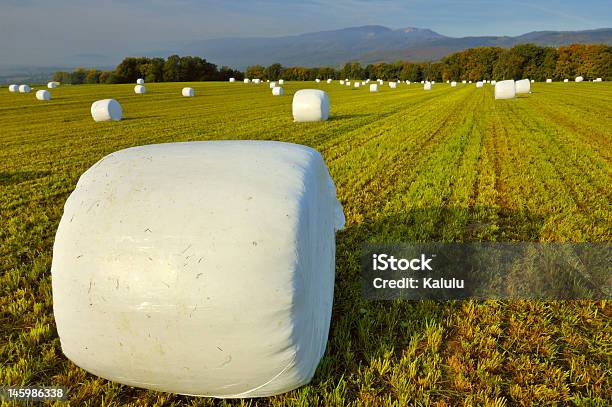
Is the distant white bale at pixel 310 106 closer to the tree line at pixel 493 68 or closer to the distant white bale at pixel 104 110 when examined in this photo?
the distant white bale at pixel 104 110

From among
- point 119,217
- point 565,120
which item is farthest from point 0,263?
point 565,120

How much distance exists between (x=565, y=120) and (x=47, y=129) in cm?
2548

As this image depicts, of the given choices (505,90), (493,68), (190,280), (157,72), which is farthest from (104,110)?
(493,68)

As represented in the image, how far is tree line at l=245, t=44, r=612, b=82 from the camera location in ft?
340

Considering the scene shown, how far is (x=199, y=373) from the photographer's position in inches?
106

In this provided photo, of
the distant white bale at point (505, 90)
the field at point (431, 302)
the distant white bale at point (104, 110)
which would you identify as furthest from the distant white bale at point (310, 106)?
the distant white bale at point (505, 90)

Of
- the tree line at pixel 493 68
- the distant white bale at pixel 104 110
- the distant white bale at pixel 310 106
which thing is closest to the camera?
the distant white bale at pixel 310 106

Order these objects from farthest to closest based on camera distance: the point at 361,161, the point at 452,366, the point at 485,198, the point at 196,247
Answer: the point at 361,161 < the point at 485,198 < the point at 452,366 < the point at 196,247

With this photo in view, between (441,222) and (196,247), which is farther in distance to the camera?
(441,222)

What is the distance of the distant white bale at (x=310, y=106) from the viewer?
19766 millimetres

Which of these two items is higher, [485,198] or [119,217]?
[119,217]

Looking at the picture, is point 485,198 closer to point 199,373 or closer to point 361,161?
point 361,161

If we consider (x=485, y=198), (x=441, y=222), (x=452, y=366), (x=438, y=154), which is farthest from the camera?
(x=438, y=154)

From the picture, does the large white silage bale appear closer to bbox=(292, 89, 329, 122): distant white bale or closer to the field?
the field
